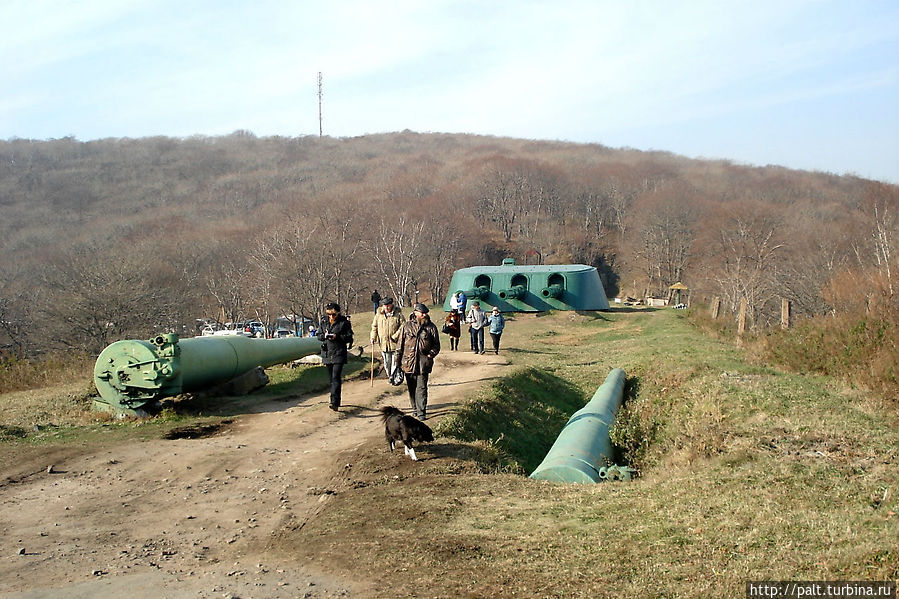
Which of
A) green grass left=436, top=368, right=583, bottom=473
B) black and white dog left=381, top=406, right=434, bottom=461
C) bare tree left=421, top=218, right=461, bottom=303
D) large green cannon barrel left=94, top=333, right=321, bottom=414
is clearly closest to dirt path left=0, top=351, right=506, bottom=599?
black and white dog left=381, top=406, right=434, bottom=461

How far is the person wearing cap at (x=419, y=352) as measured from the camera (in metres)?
10.5

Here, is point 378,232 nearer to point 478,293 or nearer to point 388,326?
point 478,293

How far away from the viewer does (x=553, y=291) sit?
29.3 meters

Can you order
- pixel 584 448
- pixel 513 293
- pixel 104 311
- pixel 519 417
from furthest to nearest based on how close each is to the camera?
pixel 104 311 < pixel 513 293 < pixel 519 417 < pixel 584 448

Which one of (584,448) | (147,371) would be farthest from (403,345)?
(147,371)

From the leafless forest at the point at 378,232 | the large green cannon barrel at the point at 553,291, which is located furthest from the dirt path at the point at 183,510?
the large green cannon barrel at the point at 553,291

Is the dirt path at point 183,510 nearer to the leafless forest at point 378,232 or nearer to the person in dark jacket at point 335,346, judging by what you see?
the person in dark jacket at point 335,346

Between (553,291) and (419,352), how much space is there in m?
19.4

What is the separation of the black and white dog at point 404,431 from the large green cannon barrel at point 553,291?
68.2 ft

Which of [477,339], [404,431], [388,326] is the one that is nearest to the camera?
[404,431]

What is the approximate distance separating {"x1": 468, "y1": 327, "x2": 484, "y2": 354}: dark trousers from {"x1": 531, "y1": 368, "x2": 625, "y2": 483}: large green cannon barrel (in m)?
6.09

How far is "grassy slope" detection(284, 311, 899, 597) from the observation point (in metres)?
4.85

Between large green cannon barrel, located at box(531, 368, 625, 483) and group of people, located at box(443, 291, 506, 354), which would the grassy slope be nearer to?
large green cannon barrel, located at box(531, 368, 625, 483)

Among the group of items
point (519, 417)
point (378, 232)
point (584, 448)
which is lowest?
point (519, 417)
